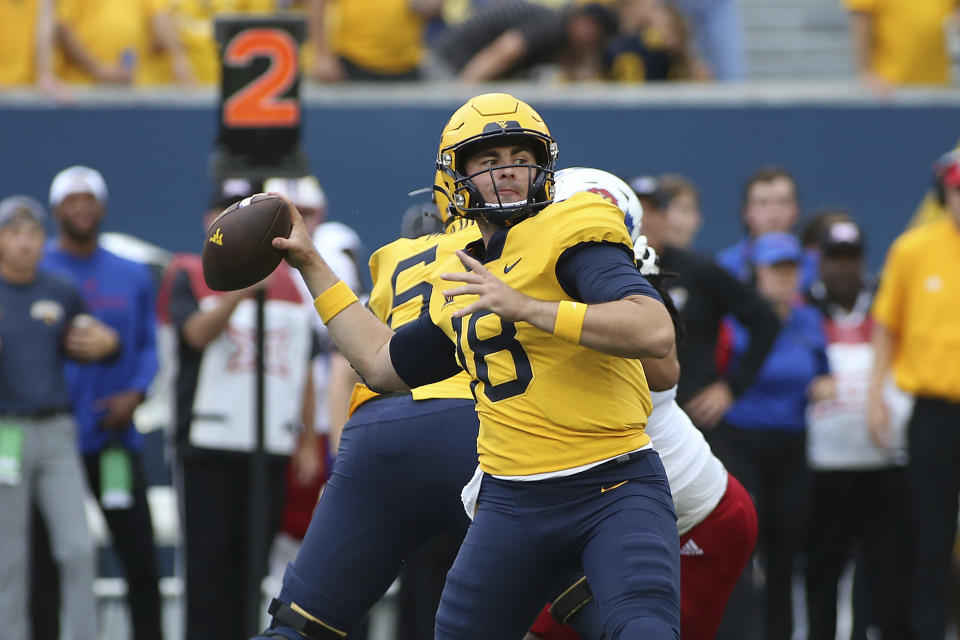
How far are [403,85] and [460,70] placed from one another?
4.07 ft

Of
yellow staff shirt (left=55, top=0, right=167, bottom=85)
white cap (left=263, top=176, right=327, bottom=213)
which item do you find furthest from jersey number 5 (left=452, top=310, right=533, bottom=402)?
yellow staff shirt (left=55, top=0, right=167, bottom=85)

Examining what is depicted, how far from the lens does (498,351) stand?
400cm

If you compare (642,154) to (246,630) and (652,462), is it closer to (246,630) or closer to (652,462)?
(246,630)

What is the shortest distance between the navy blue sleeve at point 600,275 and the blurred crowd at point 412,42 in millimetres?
5640

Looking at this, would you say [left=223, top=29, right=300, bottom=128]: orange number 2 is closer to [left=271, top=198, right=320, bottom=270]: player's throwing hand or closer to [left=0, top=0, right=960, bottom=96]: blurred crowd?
[left=0, top=0, right=960, bottom=96]: blurred crowd

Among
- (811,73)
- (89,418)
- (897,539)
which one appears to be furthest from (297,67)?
(811,73)

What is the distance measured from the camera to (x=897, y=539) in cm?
745

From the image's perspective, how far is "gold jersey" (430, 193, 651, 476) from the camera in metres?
3.90

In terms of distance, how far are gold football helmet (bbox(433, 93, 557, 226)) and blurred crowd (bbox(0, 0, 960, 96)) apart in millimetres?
5250

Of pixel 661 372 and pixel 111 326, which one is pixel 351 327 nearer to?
pixel 661 372

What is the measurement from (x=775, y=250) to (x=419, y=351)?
365 cm

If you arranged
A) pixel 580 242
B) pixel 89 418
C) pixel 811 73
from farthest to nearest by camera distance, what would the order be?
pixel 811 73, pixel 89 418, pixel 580 242

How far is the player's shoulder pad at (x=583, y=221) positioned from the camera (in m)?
3.85

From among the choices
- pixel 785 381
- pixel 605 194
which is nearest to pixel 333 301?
pixel 605 194
